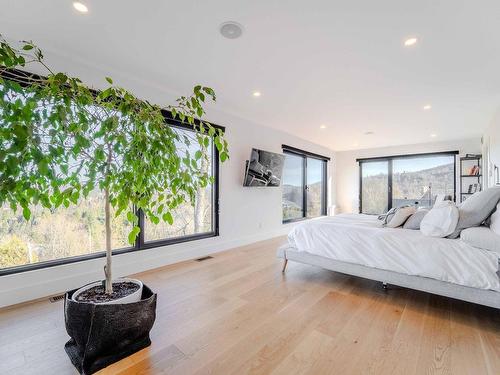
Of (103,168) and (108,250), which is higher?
(103,168)

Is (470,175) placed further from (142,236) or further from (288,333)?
(142,236)

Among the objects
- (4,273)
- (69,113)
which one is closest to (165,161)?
(69,113)

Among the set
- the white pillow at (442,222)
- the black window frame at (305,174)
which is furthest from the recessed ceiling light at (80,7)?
the black window frame at (305,174)

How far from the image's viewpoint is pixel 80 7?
1758 mm

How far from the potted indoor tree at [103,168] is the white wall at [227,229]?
1109 mm

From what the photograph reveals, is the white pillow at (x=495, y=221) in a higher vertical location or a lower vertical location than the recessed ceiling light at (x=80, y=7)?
lower

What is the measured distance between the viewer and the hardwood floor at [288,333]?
4.66ft

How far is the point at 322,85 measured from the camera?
2.97 meters

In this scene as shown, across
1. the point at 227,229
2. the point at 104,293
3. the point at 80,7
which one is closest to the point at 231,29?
the point at 80,7

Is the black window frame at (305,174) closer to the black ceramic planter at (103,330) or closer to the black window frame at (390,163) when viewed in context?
the black window frame at (390,163)

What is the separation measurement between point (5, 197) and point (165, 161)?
717 mm

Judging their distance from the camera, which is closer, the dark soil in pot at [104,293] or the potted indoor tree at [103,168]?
the potted indoor tree at [103,168]

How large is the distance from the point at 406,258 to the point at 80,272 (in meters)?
3.24

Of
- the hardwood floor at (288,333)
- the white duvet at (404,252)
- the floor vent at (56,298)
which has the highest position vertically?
the white duvet at (404,252)
